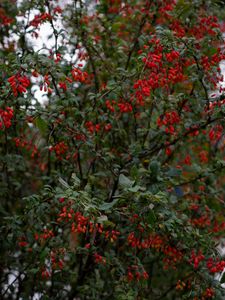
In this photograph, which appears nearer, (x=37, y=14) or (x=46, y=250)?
(x=46, y=250)

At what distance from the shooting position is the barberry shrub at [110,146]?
2.91m

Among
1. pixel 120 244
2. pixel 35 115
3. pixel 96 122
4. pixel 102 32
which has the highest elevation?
pixel 102 32

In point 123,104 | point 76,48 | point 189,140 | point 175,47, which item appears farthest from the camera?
point 189,140

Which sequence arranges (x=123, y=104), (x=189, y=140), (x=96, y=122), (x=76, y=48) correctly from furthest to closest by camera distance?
(x=189, y=140), (x=76, y=48), (x=96, y=122), (x=123, y=104)

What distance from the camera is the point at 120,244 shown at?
4.27 metres

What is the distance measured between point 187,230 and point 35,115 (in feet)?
4.14

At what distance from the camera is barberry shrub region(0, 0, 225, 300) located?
2908mm

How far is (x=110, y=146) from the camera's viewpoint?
420cm

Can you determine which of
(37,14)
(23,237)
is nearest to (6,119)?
(23,237)

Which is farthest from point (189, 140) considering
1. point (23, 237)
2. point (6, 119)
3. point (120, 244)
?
point (6, 119)

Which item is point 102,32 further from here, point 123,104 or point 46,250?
point 46,250

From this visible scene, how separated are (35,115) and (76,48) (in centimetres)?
133

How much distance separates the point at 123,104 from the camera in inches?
133

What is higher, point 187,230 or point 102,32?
point 102,32
